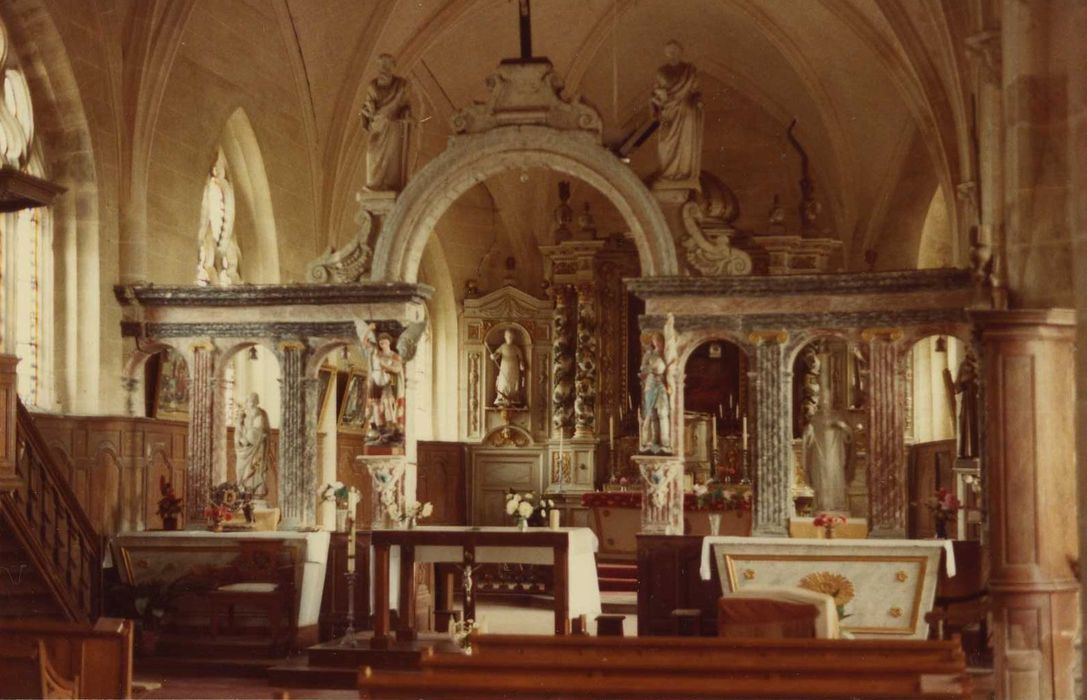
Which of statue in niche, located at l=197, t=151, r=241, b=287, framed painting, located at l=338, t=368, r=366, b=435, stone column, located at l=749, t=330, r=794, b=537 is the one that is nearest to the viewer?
stone column, located at l=749, t=330, r=794, b=537

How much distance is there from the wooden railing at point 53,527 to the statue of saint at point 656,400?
20.0 ft

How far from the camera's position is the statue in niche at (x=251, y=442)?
18.7 m

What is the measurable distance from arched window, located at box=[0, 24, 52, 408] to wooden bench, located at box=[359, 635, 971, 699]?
10.3 meters

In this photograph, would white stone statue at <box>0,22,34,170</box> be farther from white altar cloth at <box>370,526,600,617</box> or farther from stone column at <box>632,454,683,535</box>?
stone column at <box>632,454,683,535</box>

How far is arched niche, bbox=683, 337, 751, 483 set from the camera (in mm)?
25812

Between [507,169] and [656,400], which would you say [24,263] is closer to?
[507,169]

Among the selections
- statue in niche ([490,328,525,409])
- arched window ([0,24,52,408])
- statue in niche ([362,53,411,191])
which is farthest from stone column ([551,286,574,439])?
arched window ([0,24,52,408])

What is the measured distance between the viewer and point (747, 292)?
17.4 m

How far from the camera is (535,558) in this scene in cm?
1670

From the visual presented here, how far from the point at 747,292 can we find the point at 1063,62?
6.27 m

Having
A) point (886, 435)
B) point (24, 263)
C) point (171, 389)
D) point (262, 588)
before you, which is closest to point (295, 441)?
point (262, 588)

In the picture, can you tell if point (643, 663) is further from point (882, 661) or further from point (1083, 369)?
point (1083, 369)

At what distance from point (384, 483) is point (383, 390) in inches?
41.6

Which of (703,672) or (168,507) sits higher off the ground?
(168,507)
